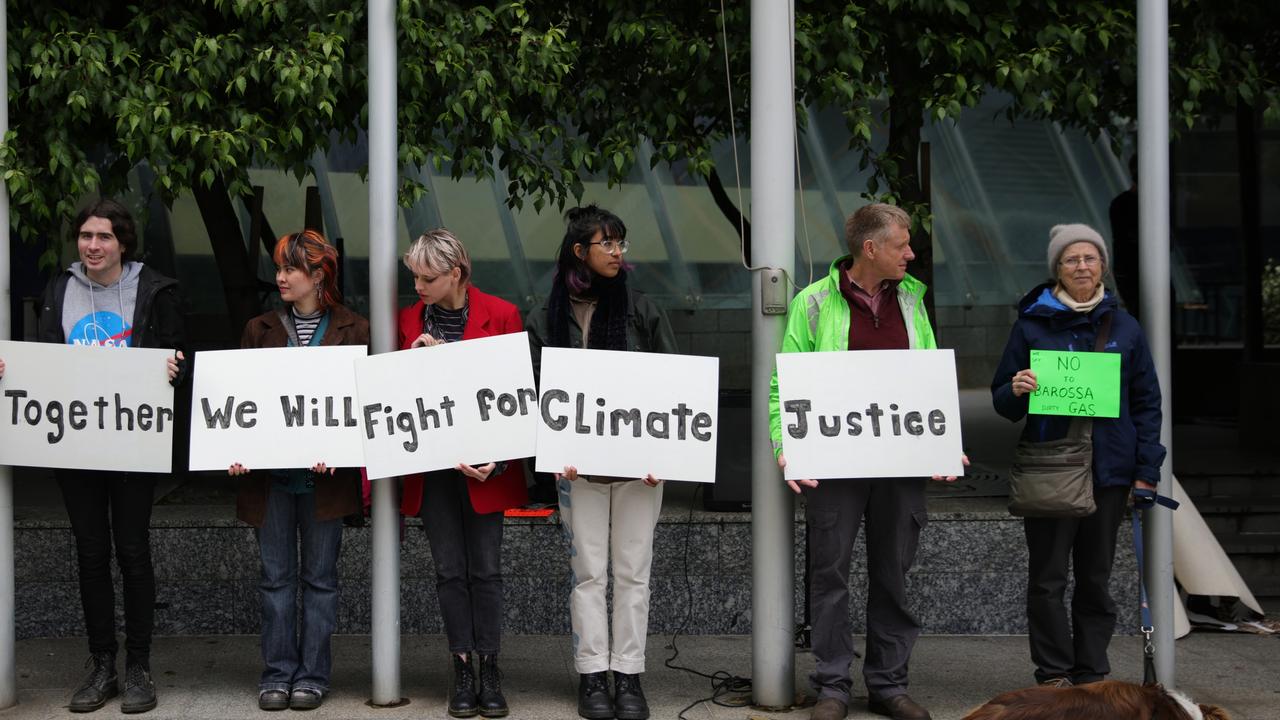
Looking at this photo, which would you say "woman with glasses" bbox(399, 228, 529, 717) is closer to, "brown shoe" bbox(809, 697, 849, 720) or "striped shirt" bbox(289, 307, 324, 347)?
"striped shirt" bbox(289, 307, 324, 347)

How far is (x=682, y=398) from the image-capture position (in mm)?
5145

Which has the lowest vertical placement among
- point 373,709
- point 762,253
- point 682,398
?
point 373,709

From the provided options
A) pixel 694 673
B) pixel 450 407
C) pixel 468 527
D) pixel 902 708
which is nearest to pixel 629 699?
pixel 694 673

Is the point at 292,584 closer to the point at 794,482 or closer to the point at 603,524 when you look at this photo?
the point at 603,524

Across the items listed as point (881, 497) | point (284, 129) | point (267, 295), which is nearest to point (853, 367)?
point (881, 497)

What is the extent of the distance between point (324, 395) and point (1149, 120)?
3308 millimetres

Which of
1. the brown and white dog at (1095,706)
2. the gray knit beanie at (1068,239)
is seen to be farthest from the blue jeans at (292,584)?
the brown and white dog at (1095,706)

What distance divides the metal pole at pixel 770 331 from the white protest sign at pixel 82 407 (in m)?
2.22

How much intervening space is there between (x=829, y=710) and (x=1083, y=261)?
6.18ft

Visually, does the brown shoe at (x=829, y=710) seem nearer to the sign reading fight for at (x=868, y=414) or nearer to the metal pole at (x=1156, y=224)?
the sign reading fight for at (x=868, y=414)

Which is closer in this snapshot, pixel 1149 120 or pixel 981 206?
pixel 1149 120

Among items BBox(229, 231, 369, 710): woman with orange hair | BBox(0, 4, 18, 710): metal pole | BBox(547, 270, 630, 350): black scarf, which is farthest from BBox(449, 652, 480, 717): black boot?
BBox(0, 4, 18, 710): metal pole

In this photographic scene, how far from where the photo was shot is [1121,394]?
515 centimetres

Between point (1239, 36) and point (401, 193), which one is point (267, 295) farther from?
point (1239, 36)
